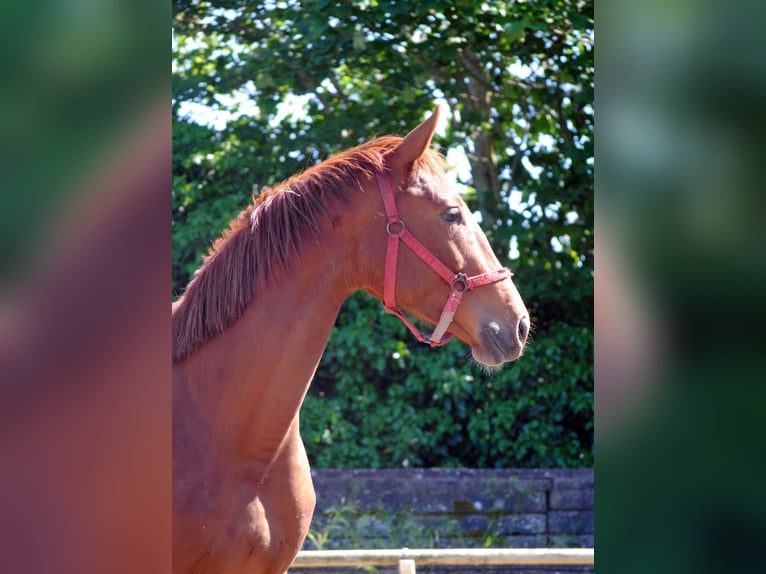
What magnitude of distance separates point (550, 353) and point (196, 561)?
4.15m

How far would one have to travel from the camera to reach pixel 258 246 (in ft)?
7.96

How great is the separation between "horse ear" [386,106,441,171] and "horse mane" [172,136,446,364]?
4 cm

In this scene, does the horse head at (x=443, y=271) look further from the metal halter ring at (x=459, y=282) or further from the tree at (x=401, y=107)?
the tree at (x=401, y=107)

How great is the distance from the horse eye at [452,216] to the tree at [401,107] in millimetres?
3378

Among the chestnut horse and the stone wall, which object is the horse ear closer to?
the chestnut horse

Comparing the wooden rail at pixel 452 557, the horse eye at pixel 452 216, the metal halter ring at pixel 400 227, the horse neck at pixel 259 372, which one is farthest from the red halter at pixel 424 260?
the wooden rail at pixel 452 557

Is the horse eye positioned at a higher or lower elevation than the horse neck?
higher

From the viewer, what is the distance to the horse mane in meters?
2.40
